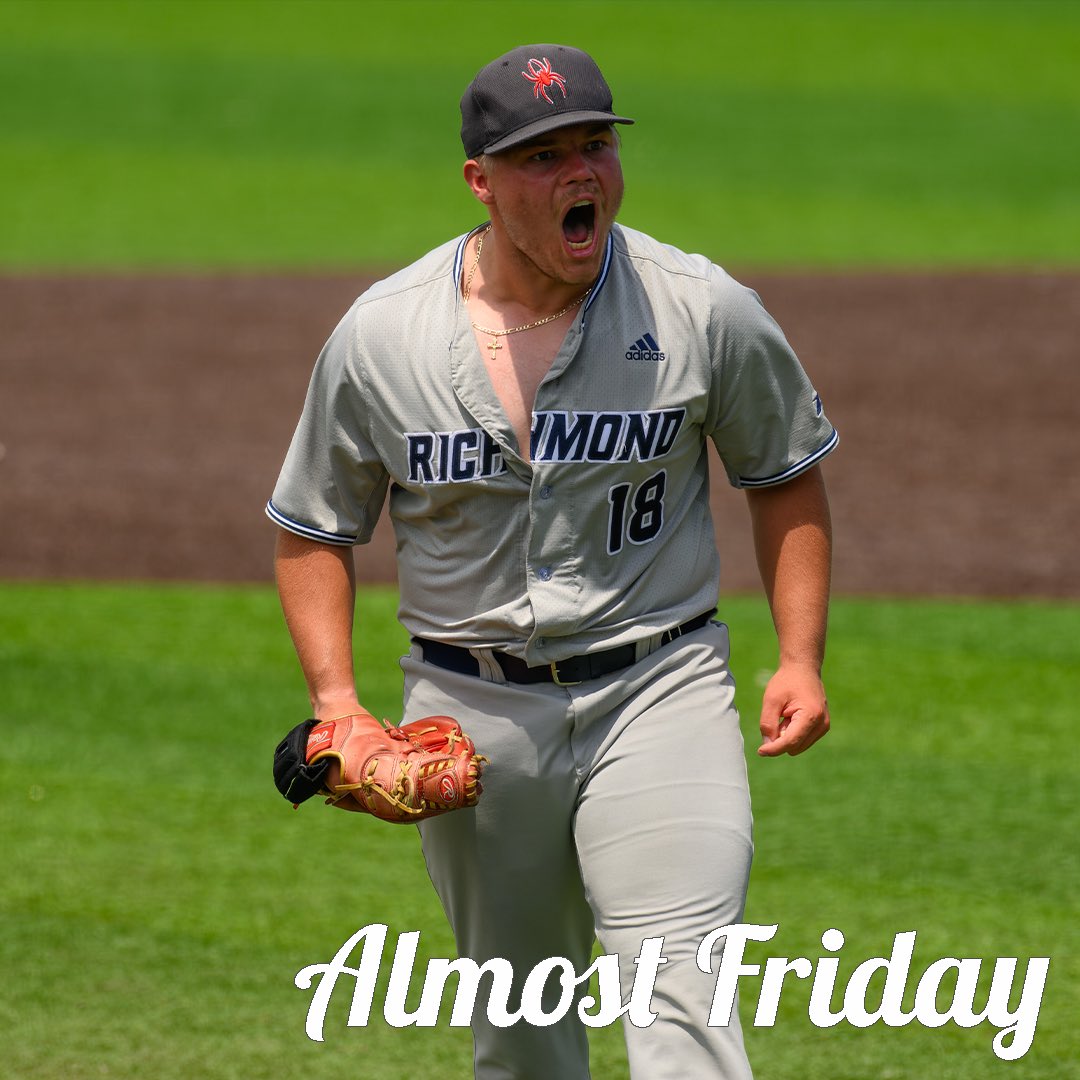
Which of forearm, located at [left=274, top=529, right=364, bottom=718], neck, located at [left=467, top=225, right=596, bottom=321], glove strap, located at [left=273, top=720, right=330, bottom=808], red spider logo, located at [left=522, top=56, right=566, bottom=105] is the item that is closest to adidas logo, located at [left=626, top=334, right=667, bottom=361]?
neck, located at [left=467, top=225, right=596, bottom=321]

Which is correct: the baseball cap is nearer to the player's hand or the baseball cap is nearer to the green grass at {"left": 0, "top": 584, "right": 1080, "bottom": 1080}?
the player's hand

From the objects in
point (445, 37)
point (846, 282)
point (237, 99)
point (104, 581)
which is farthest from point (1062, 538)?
point (445, 37)

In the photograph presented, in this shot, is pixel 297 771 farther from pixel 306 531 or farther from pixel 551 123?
pixel 551 123

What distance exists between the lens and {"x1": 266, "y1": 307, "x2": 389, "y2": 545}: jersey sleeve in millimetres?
3521

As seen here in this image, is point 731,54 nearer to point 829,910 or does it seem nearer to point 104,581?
point 104,581

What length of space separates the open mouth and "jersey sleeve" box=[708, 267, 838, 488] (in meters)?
0.27

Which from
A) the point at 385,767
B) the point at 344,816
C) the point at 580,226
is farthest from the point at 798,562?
the point at 344,816

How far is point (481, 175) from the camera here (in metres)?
3.48

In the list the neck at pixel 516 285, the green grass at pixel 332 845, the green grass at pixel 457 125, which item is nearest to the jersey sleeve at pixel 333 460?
the neck at pixel 516 285

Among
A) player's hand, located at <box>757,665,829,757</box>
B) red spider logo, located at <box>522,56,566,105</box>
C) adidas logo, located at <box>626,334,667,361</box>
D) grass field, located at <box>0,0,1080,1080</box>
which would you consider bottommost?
grass field, located at <box>0,0,1080,1080</box>

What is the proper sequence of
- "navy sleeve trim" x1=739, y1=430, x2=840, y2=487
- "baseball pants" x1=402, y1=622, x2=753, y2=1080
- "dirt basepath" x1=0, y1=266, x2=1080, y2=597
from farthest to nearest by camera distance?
"dirt basepath" x1=0, y1=266, x2=1080, y2=597
"navy sleeve trim" x1=739, y1=430, x2=840, y2=487
"baseball pants" x1=402, y1=622, x2=753, y2=1080

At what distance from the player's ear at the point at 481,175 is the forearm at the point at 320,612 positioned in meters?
0.70

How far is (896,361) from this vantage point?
40.3 feet

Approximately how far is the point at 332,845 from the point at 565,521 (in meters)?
2.80
